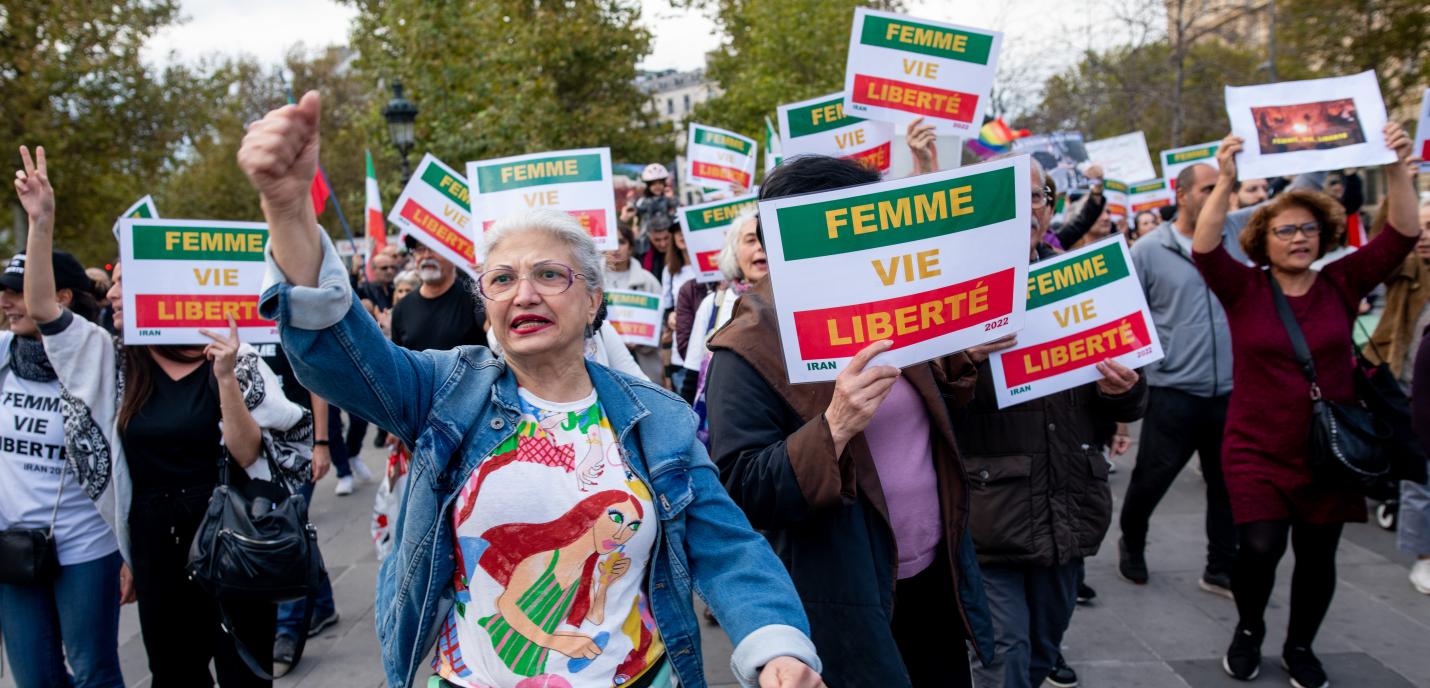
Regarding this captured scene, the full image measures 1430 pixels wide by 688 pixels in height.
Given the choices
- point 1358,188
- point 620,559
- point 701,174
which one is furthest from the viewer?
point 701,174

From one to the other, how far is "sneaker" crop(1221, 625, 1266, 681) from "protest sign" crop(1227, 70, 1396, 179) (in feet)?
6.94

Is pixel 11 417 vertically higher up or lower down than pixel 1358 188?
lower down

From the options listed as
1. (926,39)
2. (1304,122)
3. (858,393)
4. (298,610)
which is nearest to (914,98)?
(926,39)

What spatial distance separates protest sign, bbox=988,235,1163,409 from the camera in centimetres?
341

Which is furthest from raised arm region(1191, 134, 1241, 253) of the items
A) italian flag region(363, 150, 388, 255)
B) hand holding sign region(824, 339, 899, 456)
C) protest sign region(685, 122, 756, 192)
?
italian flag region(363, 150, 388, 255)

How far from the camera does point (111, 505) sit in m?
3.77

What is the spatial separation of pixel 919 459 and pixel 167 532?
2.64 meters

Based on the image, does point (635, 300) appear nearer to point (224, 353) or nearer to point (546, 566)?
point (224, 353)

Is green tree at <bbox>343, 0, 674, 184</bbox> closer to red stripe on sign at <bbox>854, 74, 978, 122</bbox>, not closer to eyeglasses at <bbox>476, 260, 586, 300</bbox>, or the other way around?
red stripe on sign at <bbox>854, 74, 978, 122</bbox>

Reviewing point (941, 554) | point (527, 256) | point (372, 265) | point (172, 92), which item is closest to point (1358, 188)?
point (941, 554)

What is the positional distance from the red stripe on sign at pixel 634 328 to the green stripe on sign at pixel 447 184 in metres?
1.18

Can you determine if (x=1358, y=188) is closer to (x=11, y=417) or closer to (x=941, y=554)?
(x=941, y=554)

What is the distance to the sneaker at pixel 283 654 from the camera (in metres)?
4.94

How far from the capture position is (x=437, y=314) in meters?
5.64
